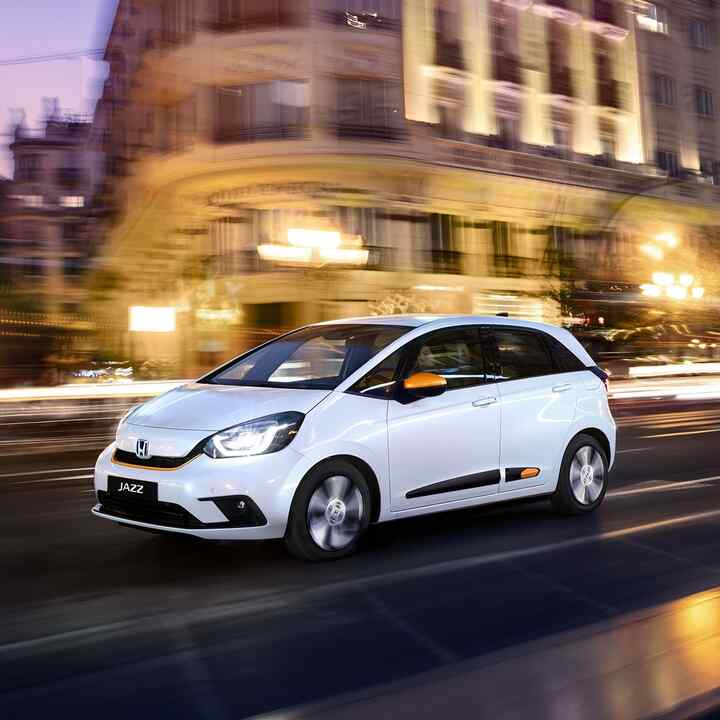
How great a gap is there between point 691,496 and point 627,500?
0.66 m

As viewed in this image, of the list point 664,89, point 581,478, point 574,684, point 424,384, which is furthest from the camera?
point 664,89

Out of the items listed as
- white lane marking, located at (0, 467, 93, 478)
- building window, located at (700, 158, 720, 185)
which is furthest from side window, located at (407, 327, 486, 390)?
building window, located at (700, 158, 720, 185)

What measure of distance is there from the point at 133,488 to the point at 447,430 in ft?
6.50

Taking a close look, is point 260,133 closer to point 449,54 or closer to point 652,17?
point 449,54

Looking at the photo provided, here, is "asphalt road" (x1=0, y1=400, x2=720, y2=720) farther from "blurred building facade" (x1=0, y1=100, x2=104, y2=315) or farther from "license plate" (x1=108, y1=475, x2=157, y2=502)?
"blurred building facade" (x1=0, y1=100, x2=104, y2=315)

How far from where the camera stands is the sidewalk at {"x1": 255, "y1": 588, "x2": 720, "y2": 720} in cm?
335

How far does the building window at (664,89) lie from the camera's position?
39503mm

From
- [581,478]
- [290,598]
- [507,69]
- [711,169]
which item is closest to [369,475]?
[290,598]

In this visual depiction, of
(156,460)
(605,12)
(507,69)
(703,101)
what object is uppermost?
(605,12)

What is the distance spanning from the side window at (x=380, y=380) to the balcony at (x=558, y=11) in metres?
32.1

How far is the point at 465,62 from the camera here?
1283 inches

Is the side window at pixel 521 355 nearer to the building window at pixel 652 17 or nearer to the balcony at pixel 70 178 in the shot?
the building window at pixel 652 17

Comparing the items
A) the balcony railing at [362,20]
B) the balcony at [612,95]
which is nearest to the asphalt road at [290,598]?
the balcony railing at [362,20]

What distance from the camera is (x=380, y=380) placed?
606cm
